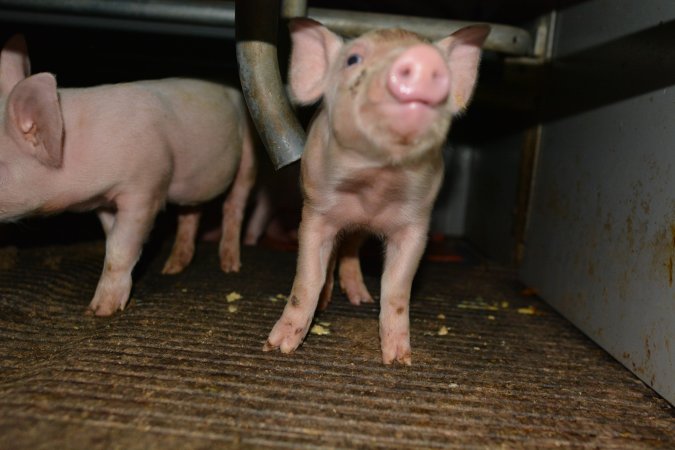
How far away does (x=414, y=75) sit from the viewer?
1538 mm

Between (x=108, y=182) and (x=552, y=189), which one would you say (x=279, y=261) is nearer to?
(x=108, y=182)

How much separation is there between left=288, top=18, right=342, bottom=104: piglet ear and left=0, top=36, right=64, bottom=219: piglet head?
82cm

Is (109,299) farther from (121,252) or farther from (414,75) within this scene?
(414,75)

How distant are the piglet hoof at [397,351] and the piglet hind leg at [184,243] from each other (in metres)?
1.35

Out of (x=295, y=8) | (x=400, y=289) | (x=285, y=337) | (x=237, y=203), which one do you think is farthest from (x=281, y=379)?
(x=237, y=203)

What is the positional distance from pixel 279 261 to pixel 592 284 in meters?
1.60

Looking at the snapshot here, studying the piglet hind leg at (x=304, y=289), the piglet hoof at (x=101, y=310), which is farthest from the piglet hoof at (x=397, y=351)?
the piglet hoof at (x=101, y=310)

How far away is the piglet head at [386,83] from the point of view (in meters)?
1.55

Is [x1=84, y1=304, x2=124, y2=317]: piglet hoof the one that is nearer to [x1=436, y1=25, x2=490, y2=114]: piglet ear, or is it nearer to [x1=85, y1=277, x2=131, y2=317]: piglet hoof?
[x1=85, y1=277, x2=131, y2=317]: piglet hoof

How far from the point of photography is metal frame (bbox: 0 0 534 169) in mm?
2244

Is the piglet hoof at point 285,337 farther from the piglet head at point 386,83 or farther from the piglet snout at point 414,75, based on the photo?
the piglet snout at point 414,75

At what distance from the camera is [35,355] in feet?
6.31

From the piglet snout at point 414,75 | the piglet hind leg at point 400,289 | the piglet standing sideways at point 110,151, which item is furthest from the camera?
the piglet standing sideways at point 110,151

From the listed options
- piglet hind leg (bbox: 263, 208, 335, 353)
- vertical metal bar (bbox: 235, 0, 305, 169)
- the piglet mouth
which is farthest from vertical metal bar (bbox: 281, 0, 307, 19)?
the piglet mouth
